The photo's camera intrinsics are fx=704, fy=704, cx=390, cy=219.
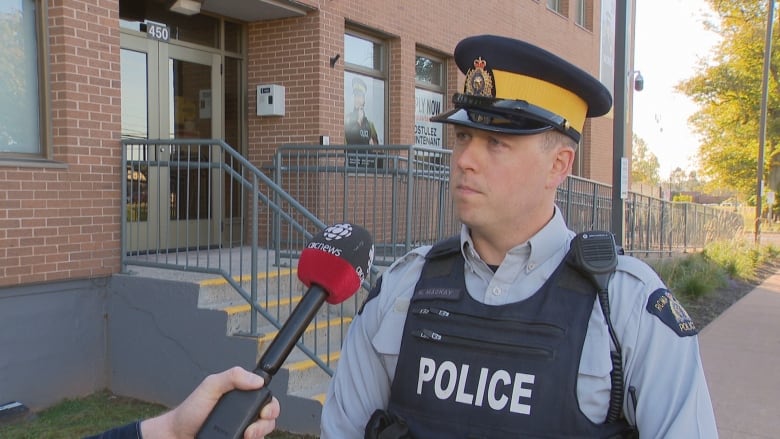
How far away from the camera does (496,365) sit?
165 cm

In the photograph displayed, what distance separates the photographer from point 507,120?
177 cm

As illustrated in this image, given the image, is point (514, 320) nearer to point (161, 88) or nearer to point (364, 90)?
point (161, 88)

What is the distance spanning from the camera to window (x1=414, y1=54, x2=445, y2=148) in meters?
10.0

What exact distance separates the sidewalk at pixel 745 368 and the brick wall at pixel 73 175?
Result: 16.7 feet

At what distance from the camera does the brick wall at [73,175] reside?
5.11 m

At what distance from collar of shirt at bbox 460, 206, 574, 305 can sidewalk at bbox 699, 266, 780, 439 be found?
425 cm

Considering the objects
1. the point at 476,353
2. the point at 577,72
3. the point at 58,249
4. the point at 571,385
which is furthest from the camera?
the point at 58,249

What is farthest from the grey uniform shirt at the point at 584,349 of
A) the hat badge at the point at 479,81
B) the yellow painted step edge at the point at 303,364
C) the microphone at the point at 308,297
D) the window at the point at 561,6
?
the window at the point at 561,6

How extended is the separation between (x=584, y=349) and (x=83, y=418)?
4554 millimetres

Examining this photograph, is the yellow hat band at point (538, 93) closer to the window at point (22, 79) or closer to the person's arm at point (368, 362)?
the person's arm at point (368, 362)

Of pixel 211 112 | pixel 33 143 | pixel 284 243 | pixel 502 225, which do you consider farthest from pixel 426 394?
pixel 211 112

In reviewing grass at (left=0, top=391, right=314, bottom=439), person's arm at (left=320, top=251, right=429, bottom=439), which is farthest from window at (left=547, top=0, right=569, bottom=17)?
person's arm at (left=320, top=251, right=429, bottom=439)

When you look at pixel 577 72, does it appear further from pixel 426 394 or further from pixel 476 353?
pixel 426 394

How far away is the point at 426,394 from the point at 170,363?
4.24 meters
